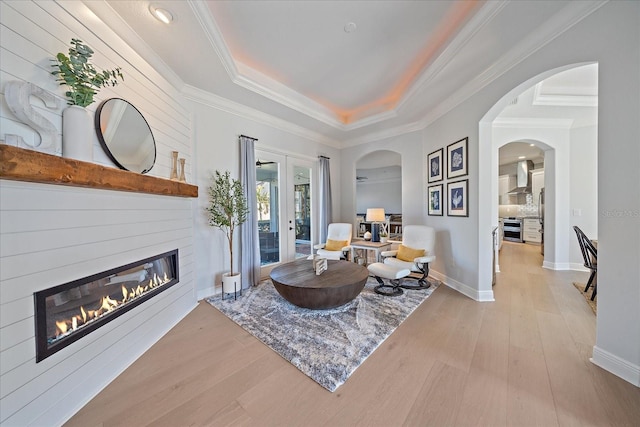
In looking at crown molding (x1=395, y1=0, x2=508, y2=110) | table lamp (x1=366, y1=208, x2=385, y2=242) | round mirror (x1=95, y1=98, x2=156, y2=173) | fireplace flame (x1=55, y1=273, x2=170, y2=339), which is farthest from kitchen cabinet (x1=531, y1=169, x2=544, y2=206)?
fireplace flame (x1=55, y1=273, x2=170, y2=339)

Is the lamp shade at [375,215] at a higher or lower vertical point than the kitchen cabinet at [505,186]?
lower

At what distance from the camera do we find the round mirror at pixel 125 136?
6.25ft

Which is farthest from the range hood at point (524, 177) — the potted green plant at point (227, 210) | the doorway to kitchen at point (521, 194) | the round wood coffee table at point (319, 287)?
the potted green plant at point (227, 210)

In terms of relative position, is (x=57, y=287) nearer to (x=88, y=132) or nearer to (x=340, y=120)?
(x=88, y=132)

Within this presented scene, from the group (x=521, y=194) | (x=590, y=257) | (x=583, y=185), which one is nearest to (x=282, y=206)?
(x=590, y=257)

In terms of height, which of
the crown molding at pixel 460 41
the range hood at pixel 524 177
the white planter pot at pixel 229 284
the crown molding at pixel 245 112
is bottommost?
the white planter pot at pixel 229 284

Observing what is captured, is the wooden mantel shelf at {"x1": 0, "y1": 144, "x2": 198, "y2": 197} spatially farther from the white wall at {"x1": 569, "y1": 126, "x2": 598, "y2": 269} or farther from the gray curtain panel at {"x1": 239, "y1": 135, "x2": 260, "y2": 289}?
the white wall at {"x1": 569, "y1": 126, "x2": 598, "y2": 269}

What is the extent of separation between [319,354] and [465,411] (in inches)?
42.2

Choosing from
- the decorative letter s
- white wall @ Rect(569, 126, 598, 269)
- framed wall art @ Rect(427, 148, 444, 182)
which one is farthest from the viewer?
white wall @ Rect(569, 126, 598, 269)

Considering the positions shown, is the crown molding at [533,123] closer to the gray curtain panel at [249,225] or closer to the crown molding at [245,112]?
the crown molding at [245,112]

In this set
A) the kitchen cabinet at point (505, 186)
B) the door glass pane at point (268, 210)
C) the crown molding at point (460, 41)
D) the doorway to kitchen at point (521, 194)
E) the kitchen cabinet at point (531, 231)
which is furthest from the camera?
the kitchen cabinet at point (505, 186)

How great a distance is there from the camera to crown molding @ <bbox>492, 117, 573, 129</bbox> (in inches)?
171

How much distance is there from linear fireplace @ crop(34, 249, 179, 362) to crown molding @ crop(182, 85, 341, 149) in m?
2.27

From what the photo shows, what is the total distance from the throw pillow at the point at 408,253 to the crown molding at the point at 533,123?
329 cm
